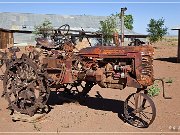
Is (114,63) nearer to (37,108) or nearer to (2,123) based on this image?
(37,108)

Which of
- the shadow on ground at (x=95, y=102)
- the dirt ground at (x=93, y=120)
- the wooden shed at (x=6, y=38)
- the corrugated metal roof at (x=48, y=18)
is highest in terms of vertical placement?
the corrugated metal roof at (x=48, y=18)

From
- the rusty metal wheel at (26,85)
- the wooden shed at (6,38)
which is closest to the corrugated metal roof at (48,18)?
the wooden shed at (6,38)

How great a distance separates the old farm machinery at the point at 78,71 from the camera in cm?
657

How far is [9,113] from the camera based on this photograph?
769 cm

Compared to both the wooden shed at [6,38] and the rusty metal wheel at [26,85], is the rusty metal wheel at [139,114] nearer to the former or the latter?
the rusty metal wheel at [26,85]

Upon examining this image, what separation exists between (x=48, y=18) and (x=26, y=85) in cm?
4017

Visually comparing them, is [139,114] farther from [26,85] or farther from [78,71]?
[26,85]

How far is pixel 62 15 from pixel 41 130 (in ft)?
144

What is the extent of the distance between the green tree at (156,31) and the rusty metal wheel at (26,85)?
1484 inches

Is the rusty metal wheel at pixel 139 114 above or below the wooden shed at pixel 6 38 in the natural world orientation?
below

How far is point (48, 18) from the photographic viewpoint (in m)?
46.5

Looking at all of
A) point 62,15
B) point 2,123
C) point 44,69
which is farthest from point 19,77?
point 62,15

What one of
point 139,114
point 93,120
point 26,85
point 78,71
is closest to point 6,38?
point 26,85

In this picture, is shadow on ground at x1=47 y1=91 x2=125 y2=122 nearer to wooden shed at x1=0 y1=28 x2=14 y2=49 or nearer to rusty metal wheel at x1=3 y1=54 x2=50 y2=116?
rusty metal wheel at x1=3 y1=54 x2=50 y2=116
